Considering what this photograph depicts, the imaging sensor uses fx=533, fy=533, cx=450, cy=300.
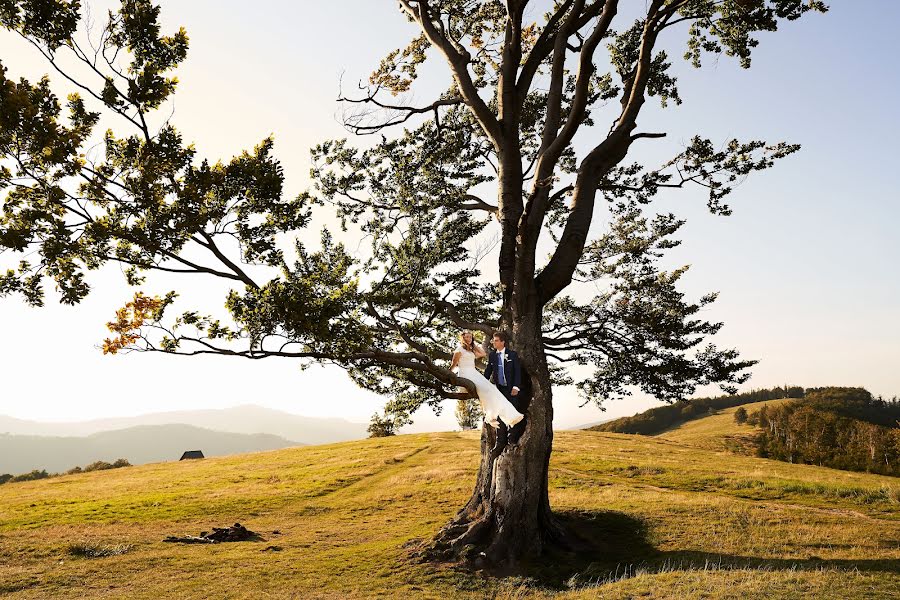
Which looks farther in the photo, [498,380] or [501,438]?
[501,438]

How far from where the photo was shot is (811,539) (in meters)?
15.0

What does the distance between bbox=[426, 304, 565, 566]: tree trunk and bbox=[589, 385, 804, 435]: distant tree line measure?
360ft

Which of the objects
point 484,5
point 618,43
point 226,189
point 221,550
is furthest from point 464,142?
point 221,550

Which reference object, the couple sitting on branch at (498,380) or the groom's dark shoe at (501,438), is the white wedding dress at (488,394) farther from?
the groom's dark shoe at (501,438)

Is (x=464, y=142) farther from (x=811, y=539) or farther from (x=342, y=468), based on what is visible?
(x=342, y=468)

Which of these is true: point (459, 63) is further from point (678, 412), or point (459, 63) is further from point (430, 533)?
point (678, 412)

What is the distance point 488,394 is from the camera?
12.7m

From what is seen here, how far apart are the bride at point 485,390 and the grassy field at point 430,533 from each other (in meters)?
3.79

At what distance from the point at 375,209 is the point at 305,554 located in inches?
446

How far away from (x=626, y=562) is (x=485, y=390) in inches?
239

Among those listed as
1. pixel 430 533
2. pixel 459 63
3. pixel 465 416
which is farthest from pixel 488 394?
pixel 465 416

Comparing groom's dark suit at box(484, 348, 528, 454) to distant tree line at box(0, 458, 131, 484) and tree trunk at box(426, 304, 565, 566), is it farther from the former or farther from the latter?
distant tree line at box(0, 458, 131, 484)

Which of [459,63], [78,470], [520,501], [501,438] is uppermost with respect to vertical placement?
[459,63]

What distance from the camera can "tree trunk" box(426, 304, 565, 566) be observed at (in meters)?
13.9
